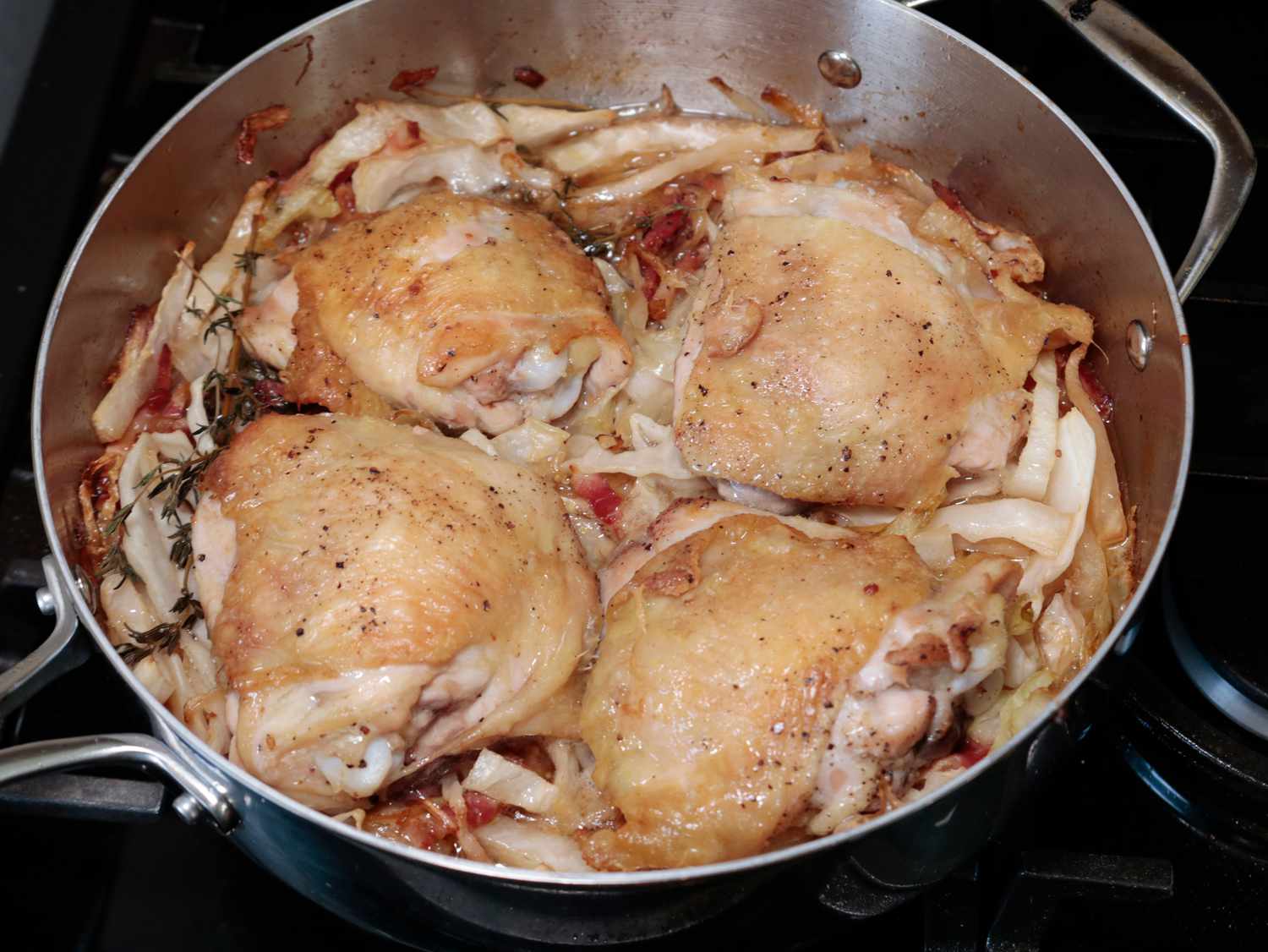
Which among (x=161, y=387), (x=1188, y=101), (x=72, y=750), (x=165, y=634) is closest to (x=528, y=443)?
(x=165, y=634)

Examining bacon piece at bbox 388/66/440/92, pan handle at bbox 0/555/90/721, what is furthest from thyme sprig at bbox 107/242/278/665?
bacon piece at bbox 388/66/440/92

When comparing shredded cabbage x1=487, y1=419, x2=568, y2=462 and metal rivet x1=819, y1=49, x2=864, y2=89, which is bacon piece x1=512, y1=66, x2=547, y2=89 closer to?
metal rivet x1=819, y1=49, x2=864, y2=89

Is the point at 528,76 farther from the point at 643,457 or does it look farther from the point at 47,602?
the point at 47,602

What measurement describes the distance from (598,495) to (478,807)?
2.13 ft

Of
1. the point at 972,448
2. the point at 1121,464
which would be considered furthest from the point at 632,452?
the point at 1121,464

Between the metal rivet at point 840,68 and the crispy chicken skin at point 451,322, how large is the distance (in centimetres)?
91

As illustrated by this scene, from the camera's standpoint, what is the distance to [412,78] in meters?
2.95

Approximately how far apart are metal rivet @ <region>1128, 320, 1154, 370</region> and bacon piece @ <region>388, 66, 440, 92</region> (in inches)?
69.4

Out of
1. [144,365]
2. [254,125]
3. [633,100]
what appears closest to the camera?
[144,365]

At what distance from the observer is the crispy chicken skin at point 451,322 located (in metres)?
2.30

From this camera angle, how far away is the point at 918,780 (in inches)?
77.6

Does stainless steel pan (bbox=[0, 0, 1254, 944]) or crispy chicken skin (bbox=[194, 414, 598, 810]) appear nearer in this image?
stainless steel pan (bbox=[0, 0, 1254, 944])

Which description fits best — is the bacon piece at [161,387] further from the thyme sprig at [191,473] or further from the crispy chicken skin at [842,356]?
the crispy chicken skin at [842,356]

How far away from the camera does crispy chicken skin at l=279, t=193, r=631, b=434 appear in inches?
90.4
